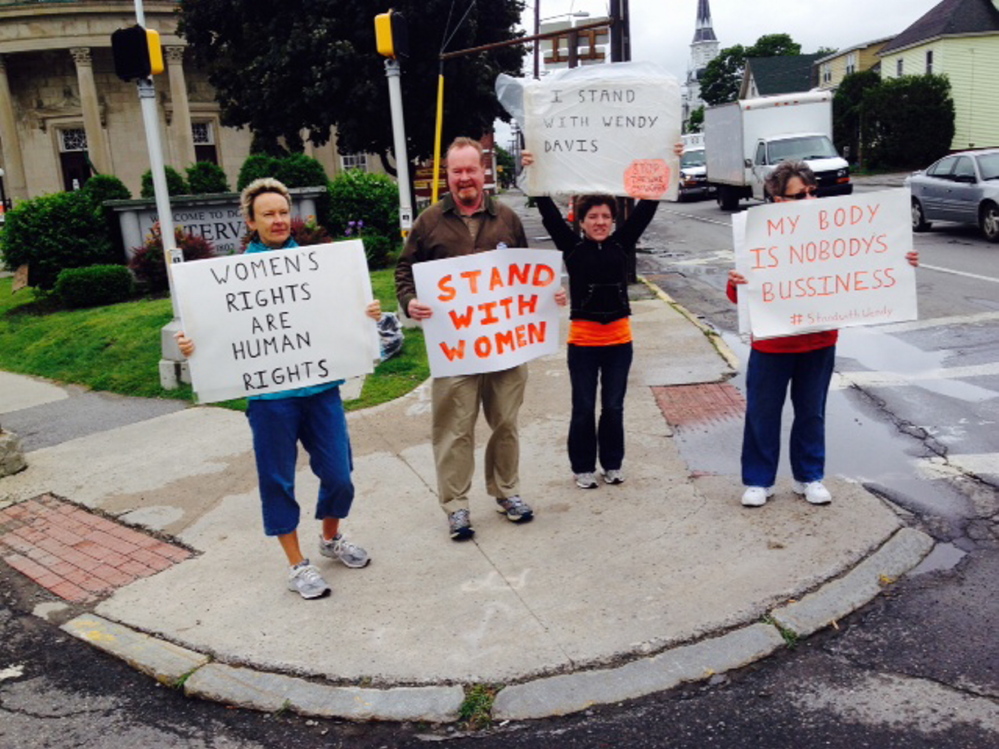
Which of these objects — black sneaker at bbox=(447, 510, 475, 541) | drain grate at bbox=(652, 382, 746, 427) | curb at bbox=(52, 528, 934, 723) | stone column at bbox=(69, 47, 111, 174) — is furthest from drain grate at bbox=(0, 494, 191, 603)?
stone column at bbox=(69, 47, 111, 174)

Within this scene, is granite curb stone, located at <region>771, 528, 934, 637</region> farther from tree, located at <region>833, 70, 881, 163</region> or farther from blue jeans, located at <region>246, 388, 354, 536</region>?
tree, located at <region>833, 70, 881, 163</region>

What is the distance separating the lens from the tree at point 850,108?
5072 cm

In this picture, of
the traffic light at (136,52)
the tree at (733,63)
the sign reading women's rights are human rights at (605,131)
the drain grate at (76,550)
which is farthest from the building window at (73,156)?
the tree at (733,63)

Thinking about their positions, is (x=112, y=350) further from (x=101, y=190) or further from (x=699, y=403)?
(x=699, y=403)

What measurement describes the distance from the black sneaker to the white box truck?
2296cm

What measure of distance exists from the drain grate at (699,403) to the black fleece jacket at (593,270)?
6.72 feet

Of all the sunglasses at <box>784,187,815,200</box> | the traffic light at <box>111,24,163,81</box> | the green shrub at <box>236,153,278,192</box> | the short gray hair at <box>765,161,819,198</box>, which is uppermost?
the traffic light at <box>111,24,163,81</box>

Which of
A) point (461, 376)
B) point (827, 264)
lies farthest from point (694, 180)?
point (461, 376)

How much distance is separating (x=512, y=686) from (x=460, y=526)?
1.50m

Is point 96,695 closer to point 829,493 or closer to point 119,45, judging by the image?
point 829,493

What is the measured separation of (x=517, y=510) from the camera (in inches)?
214

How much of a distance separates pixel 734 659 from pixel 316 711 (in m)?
1.75

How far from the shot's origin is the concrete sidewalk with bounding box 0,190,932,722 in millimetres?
3924

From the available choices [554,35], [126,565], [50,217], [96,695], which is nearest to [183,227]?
[50,217]
